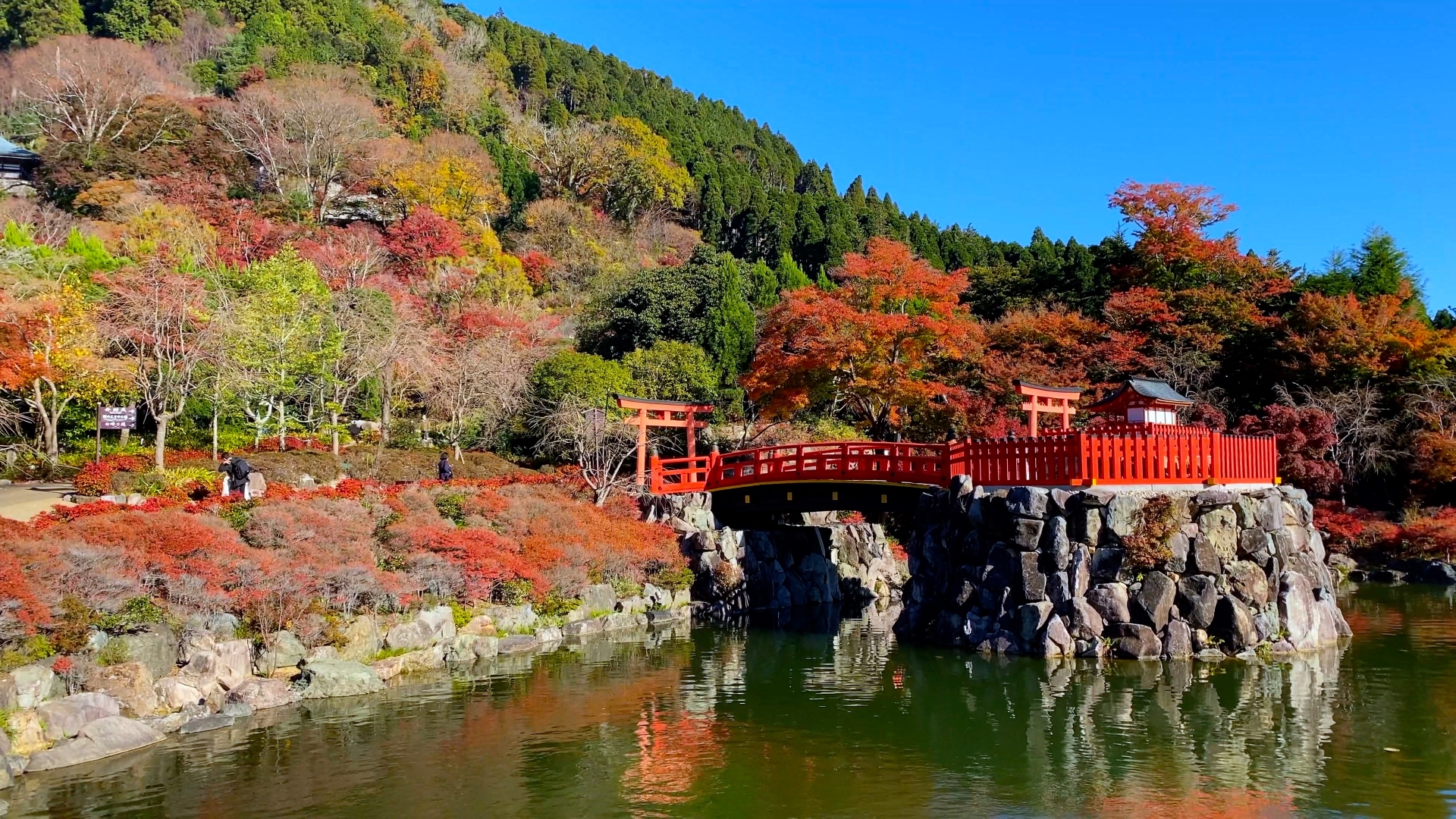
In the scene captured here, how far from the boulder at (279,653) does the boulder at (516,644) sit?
11.5 ft

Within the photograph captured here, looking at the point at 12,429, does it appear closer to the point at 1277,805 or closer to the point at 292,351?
the point at 292,351

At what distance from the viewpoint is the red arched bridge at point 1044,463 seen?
15492mm

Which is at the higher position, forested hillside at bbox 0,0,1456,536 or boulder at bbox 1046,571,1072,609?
forested hillside at bbox 0,0,1456,536

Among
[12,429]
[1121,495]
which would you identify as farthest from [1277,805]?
[12,429]

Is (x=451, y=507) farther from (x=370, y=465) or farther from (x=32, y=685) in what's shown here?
(x=32, y=685)

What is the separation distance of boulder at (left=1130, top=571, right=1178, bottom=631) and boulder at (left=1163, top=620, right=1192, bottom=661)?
144mm

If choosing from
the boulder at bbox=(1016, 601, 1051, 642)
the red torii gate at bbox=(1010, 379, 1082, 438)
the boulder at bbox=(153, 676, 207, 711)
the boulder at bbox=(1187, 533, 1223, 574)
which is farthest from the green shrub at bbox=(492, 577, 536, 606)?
the boulder at bbox=(1187, 533, 1223, 574)

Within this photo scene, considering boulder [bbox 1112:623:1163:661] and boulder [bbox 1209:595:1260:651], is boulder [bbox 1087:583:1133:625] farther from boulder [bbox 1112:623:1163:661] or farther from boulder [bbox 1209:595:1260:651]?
boulder [bbox 1209:595:1260:651]

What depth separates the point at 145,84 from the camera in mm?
44031

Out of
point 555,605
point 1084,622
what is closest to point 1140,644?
point 1084,622

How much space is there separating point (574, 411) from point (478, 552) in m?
9.81

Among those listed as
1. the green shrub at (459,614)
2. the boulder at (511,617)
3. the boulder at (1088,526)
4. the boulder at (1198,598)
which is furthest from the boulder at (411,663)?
the boulder at (1198,598)

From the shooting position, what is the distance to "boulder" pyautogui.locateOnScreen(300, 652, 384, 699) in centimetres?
1357

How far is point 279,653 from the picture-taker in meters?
13.8
